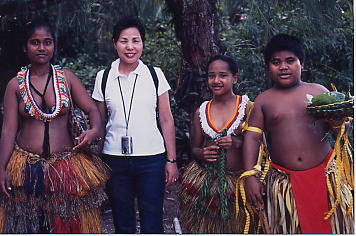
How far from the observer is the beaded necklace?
8.67 feet

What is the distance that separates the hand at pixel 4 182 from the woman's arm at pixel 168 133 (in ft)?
2.73

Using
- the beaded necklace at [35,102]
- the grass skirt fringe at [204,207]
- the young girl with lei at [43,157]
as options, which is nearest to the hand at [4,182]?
the young girl with lei at [43,157]

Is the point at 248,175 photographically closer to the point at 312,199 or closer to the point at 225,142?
the point at 225,142

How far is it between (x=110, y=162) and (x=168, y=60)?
7.36 ft

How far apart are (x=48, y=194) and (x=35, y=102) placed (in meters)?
0.49

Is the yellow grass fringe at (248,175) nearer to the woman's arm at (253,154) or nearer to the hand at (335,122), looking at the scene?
the woman's arm at (253,154)

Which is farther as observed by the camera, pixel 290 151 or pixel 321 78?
pixel 321 78

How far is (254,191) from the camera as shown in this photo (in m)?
2.61

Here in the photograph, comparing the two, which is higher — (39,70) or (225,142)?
(39,70)

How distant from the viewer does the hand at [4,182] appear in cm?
261

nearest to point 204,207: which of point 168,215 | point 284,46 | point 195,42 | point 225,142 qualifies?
point 225,142

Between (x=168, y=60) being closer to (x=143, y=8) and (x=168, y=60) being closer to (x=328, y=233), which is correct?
(x=143, y=8)

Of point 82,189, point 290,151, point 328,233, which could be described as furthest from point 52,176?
point 328,233

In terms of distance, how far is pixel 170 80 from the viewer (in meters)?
4.89
